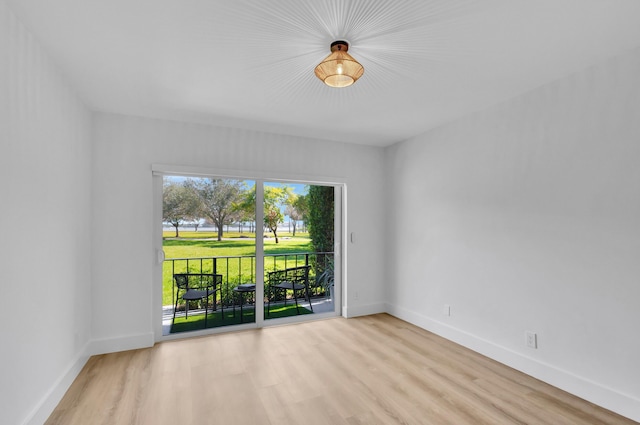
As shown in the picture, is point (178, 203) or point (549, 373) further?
point (178, 203)

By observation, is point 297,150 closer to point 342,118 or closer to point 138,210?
point 342,118

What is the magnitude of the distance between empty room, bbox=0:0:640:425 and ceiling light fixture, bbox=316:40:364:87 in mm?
15

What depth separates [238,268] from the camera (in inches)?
152

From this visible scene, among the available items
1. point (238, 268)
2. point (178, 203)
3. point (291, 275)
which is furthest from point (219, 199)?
point (291, 275)

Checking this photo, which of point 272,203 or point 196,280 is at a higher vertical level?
point 272,203

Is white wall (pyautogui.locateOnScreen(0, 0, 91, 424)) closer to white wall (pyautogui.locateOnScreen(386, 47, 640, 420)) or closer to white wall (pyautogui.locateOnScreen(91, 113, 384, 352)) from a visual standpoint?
white wall (pyautogui.locateOnScreen(91, 113, 384, 352))

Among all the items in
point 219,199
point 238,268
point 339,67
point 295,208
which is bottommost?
point 238,268

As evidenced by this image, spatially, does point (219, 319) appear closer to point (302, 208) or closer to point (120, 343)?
point (120, 343)

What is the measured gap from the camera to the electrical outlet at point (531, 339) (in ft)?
8.53

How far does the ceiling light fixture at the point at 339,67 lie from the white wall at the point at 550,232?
1.76m

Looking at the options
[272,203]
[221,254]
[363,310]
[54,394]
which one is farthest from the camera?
[363,310]

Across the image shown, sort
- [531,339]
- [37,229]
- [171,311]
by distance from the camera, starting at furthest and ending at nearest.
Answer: [171,311], [531,339], [37,229]

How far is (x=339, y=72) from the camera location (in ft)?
6.58

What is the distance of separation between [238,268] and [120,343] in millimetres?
1408
